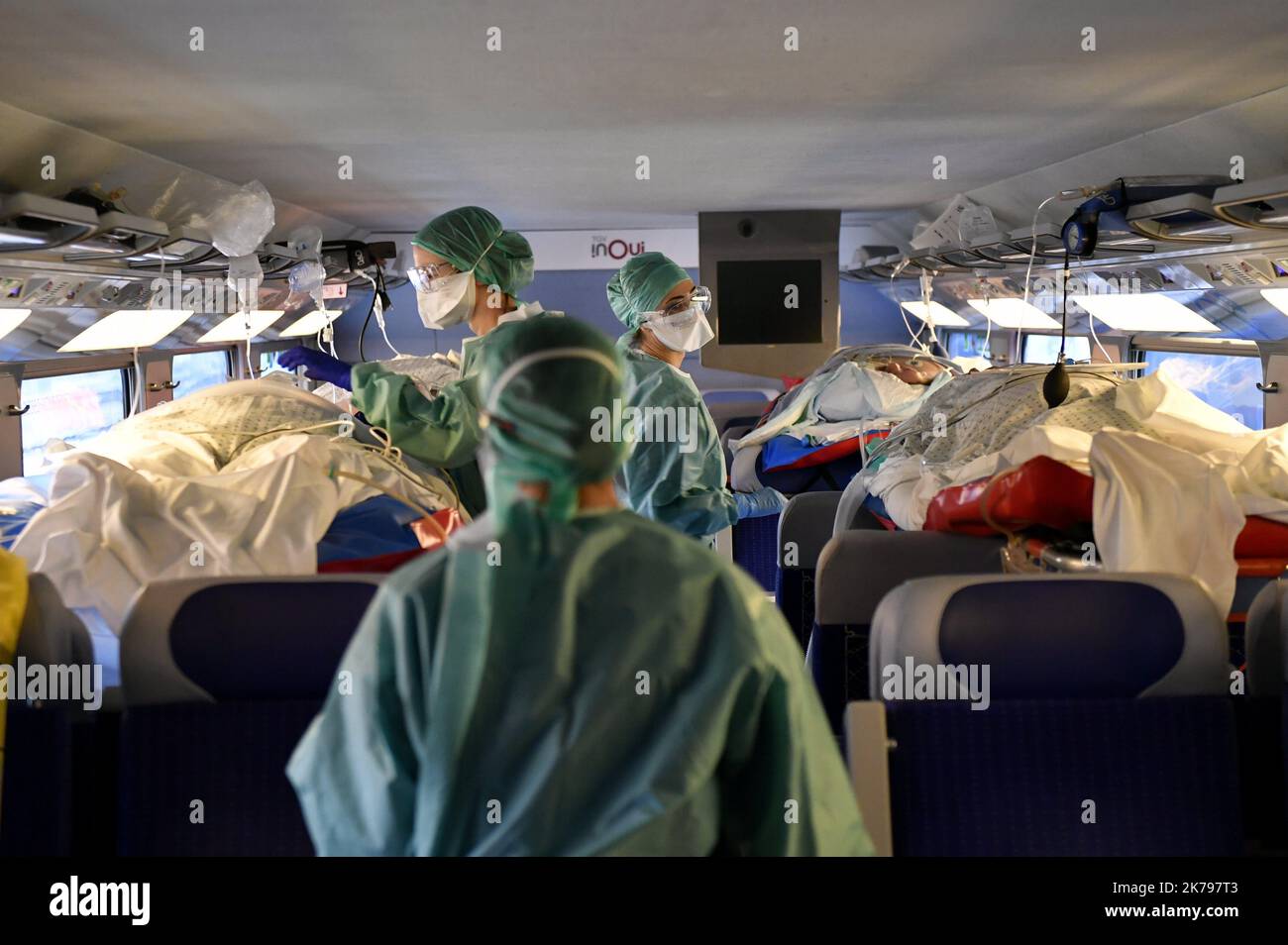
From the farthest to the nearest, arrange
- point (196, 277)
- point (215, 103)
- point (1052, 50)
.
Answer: point (196, 277), point (215, 103), point (1052, 50)

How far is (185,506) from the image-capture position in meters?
1.75

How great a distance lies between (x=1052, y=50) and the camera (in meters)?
2.00

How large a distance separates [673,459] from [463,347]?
549 millimetres

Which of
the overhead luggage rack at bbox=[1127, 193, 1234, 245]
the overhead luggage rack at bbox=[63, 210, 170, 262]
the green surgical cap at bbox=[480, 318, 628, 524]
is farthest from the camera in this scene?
the overhead luggage rack at bbox=[63, 210, 170, 262]

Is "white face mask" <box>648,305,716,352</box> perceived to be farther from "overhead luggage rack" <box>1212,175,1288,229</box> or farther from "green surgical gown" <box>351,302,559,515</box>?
"overhead luggage rack" <box>1212,175,1288,229</box>

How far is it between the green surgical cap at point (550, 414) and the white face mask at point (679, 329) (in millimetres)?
1913

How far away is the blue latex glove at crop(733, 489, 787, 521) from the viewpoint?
337 centimetres

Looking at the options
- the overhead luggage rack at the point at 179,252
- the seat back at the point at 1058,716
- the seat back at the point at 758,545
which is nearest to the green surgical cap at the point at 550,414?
the seat back at the point at 1058,716

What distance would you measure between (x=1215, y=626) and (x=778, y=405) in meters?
2.81

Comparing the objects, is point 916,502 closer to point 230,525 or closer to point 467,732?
point 230,525

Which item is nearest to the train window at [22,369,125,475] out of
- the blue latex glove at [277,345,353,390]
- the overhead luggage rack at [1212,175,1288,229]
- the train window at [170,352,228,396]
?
the train window at [170,352,228,396]

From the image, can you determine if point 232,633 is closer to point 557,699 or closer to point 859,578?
point 557,699

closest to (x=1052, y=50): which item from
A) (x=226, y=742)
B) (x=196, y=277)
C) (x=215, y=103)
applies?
(x=215, y=103)
